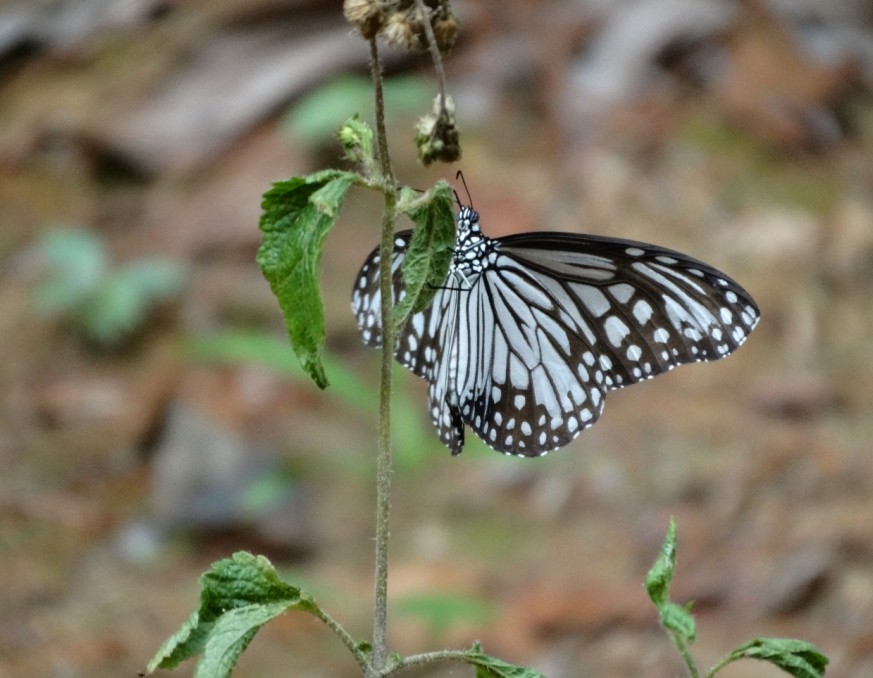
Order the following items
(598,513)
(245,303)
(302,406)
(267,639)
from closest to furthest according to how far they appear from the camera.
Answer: (267,639)
(598,513)
(302,406)
(245,303)

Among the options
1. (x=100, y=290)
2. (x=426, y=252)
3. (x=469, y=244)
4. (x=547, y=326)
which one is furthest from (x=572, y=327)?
(x=100, y=290)

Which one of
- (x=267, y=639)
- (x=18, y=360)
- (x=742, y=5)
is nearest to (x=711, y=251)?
(x=742, y=5)

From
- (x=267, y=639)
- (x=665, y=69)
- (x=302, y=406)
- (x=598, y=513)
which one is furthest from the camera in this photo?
(x=665, y=69)

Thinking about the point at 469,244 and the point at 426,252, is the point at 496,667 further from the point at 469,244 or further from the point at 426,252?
the point at 469,244

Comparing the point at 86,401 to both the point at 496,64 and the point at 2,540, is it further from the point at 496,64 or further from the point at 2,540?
the point at 496,64

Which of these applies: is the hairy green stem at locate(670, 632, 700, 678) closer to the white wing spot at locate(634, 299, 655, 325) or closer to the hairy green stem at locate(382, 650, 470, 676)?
the hairy green stem at locate(382, 650, 470, 676)

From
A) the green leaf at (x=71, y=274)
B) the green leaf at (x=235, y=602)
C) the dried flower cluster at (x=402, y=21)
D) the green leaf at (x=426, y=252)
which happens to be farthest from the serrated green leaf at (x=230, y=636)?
the green leaf at (x=71, y=274)

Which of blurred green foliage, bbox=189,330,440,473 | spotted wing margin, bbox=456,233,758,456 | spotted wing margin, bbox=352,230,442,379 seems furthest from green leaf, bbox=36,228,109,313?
spotted wing margin, bbox=456,233,758,456
